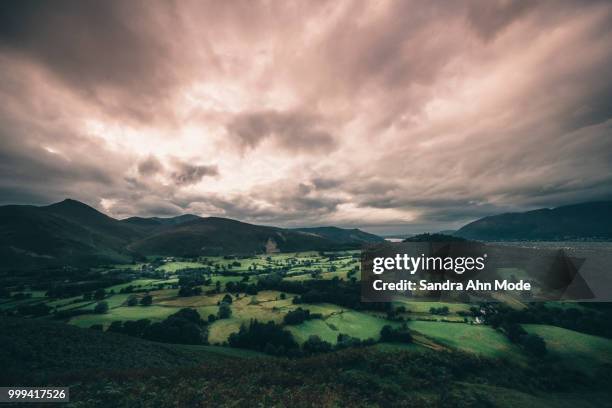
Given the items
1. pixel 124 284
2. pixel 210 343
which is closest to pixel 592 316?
pixel 210 343

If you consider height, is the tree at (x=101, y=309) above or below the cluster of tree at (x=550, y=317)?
above

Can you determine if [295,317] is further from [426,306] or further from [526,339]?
[526,339]

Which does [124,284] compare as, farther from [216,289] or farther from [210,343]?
[210,343]

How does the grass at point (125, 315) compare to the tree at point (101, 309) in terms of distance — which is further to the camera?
the tree at point (101, 309)

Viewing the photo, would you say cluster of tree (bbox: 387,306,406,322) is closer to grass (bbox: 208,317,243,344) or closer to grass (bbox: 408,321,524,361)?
grass (bbox: 408,321,524,361)

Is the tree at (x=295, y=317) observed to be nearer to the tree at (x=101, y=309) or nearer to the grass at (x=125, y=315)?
the grass at (x=125, y=315)

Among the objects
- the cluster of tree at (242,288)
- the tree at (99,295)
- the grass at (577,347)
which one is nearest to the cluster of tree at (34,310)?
the tree at (99,295)

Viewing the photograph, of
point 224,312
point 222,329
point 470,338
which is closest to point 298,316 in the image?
point 222,329
